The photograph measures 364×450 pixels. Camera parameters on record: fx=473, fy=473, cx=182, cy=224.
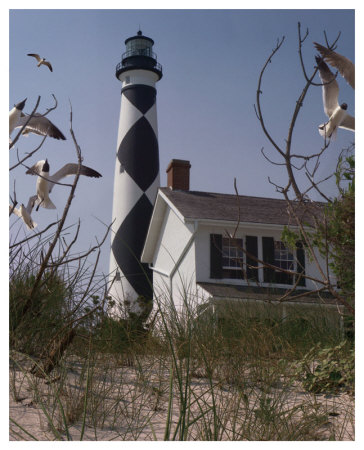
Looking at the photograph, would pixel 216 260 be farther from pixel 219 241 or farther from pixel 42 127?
pixel 42 127

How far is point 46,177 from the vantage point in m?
1.87

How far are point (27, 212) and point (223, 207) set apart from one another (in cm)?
956

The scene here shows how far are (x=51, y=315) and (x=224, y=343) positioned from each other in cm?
132

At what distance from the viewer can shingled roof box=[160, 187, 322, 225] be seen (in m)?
10.6

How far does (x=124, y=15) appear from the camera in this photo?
9.05 feet

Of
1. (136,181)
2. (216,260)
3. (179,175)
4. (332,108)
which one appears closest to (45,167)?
(332,108)

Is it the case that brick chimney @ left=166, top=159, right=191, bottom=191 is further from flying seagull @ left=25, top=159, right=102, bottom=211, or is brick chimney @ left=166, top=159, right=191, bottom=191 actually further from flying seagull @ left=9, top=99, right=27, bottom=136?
flying seagull @ left=9, top=99, right=27, bottom=136

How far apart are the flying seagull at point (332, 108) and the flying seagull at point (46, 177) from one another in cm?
105

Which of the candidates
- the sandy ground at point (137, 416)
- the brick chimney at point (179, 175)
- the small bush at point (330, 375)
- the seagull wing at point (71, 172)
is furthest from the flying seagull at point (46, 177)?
the brick chimney at point (179, 175)

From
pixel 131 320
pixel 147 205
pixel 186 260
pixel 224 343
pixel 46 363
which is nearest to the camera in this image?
pixel 46 363

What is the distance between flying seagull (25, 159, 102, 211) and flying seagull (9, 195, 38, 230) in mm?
34

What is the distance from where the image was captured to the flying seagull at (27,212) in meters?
1.84
